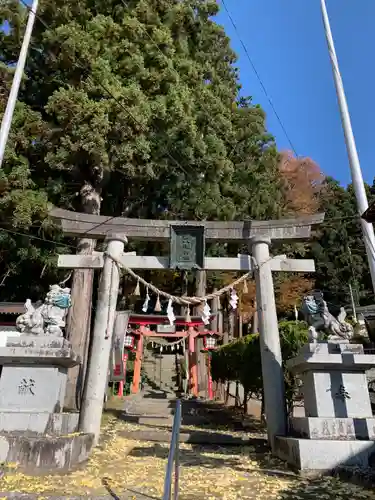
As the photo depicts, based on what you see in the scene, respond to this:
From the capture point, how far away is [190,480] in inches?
198

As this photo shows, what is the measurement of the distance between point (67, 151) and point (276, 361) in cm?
839

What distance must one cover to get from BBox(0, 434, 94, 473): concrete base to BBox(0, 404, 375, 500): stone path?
18cm

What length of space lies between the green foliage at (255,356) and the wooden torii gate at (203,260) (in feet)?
8.00

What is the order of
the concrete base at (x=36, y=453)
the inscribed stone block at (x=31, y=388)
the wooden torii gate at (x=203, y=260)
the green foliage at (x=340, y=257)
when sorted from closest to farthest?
the concrete base at (x=36, y=453) < the inscribed stone block at (x=31, y=388) < the wooden torii gate at (x=203, y=260) < the green foliage at (x=340, y=257)

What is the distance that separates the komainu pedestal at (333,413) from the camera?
18.2 ft

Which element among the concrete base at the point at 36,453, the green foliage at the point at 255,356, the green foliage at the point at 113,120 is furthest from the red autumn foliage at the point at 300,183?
the concrete base at the point at 36,453

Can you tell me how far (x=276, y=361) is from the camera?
7652 millimetres

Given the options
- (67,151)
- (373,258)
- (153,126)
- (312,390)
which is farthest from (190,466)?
(153,126)

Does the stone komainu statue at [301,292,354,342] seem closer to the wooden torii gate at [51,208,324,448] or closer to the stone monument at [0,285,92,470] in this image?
the wooden torii gate at [51,208,324,448]

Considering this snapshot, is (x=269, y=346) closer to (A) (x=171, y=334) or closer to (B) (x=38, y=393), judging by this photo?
(B) (x=38, y=393)

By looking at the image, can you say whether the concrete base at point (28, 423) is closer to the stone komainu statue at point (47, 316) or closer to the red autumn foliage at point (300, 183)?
the stone komainu statue at point (47, 316)

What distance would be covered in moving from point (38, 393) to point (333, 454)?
464 centimetres

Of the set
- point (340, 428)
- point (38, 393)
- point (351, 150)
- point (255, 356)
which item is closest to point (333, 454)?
point (340, 428)

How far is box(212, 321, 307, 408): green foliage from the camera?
33.7 feet
